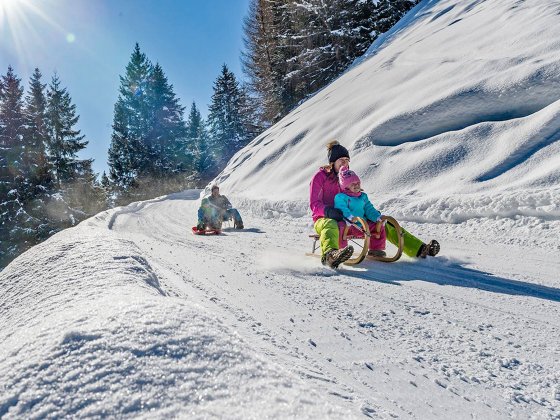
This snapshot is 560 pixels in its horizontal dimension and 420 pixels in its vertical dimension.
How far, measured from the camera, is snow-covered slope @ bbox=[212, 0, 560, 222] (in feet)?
19.0

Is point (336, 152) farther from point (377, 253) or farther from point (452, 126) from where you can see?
point (452, 126)

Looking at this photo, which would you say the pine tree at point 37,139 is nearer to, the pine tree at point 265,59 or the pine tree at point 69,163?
the pine tree at point 69,163

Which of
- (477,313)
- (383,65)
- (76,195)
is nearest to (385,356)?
(477,313)

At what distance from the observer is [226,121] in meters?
37.8

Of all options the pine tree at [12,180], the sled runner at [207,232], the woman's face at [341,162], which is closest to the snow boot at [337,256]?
the woman's face at [341,162]

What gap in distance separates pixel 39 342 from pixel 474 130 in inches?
320

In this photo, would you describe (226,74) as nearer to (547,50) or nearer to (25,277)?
(547,50)

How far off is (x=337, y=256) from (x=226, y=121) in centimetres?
3610

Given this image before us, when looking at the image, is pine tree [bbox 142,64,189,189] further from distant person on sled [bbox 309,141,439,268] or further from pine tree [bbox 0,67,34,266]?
distant person on sled [bbox 309,141,439,268]

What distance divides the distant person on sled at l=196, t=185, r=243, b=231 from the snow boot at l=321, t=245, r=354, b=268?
450cm

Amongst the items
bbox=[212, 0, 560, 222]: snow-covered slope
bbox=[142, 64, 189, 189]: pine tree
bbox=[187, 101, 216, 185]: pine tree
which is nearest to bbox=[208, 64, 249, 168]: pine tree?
bbox=[187, 101, 216, 185]: pine tree

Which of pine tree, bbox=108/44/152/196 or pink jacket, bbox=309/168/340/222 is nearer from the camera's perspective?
pink jacket, bbox=309/168/340/222

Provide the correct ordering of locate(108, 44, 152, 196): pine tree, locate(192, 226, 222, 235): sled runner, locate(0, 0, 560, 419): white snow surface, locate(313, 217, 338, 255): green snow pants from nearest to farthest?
locate(0, 0, 560, 419): white snow surface < locate(313, 217, 338, 255): green snow pants < locate(192, 226, 222, 235): sled runner < locate(108, 44, 152, 196): pine tree

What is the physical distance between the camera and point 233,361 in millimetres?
1072
